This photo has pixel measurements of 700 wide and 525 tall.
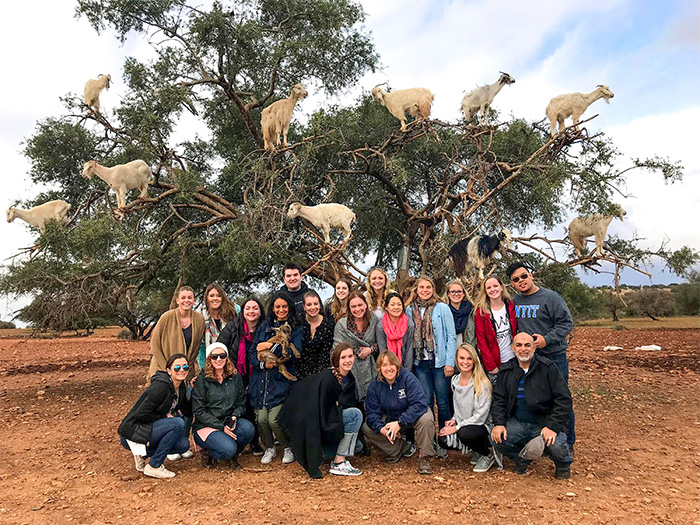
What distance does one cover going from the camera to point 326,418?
4.86 metres

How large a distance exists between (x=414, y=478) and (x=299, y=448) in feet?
3.60

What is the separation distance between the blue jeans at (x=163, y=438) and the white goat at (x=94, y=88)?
7.23m

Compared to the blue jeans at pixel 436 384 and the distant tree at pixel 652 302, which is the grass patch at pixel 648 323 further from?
the blue jeans at pixel 436 384

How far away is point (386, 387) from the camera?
16.5 feet

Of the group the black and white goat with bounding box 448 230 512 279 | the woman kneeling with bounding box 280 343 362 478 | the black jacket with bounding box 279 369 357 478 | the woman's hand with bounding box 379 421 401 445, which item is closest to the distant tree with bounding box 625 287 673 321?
the black and white goat with bounding box 448 230 512 279

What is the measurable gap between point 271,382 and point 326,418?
0.70 m

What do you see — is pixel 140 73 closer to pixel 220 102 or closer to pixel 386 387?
pixel 220 102

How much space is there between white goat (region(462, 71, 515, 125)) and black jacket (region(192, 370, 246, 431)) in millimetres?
6985

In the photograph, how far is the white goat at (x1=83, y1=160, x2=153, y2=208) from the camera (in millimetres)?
8625

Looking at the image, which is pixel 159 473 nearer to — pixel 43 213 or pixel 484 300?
pixel 484 300

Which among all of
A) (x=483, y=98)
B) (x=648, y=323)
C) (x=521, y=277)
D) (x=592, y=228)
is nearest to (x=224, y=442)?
(x=521, y=277)

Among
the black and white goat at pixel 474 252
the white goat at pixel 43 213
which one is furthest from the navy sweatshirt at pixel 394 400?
the white goat at pixel 43 213

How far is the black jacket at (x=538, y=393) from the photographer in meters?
4.48

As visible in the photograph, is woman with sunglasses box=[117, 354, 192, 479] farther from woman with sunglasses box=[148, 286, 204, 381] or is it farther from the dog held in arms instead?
the dog held in arms
